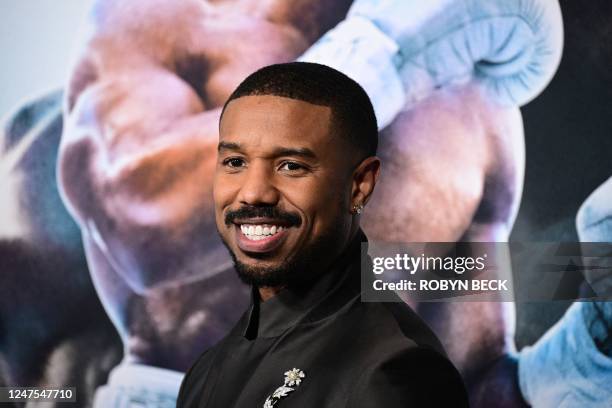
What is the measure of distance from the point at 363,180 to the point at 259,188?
0.19 m

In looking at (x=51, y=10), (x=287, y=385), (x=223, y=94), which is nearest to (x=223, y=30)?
(x=223, y=94)

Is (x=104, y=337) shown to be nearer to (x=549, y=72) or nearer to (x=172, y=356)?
(x=172, y=356)

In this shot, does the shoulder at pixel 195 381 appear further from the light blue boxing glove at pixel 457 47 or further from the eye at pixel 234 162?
the light blue boxing glove at pixel 457 47

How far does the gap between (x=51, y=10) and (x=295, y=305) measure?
6.22 feet

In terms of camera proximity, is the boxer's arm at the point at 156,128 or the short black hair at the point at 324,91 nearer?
the short black hair at the point at 324,91

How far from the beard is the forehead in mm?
146

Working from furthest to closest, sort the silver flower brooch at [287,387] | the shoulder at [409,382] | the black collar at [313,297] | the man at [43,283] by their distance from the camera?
1. the man at [43,283]
2. the black collar at [313,297]
3. the silver flower brooch at [287,387]
4. the shoulder at [409,382]

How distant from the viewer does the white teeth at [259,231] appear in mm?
1190

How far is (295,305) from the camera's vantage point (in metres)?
1.28

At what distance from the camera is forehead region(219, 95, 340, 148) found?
117cm

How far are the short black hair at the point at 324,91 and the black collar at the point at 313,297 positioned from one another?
7.0 inches

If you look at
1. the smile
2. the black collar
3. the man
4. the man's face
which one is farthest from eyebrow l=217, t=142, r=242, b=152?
the man

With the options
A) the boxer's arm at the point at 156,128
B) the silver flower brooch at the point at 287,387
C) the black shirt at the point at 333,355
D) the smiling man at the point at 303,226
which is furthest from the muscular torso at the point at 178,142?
the silver flower brooch at the point at 287,387

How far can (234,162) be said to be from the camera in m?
1.22
